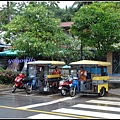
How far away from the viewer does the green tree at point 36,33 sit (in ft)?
58.5

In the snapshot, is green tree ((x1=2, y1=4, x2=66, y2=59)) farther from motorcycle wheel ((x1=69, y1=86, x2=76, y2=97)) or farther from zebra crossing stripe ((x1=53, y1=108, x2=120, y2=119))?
zebra crossing stripe ((x1=53, y1=108, x2=120, y2=119))

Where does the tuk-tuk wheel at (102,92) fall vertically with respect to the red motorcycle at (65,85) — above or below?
below

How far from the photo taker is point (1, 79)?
1916 centimetres

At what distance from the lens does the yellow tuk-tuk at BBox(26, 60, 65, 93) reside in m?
15.2

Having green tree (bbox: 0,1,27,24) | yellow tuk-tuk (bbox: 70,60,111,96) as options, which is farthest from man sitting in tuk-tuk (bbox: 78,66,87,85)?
green tree (bbox: 0,1,27,24)

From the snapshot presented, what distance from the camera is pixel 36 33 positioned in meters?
18.5

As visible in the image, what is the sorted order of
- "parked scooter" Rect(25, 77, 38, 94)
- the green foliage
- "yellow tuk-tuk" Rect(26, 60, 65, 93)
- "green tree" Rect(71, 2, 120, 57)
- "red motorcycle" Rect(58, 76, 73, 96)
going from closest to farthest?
1. "red motorcycle" Rect(58, 76, 73, 96)
2. "yellow tuk-tuk" Rect(26, 60, 65, 93)
3. "parked scooter" Rect(25, 77, 38, 94)
4. "green tree" Rect(71, 2, 120, 57)
5. the green foliage

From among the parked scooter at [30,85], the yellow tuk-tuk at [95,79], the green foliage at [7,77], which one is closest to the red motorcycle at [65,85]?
the yellow tuk-tuk at [95,79]

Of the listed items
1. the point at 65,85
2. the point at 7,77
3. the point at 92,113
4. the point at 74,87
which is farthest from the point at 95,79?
the point at 7,77

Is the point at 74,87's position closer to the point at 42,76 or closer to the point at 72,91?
the point at 72,91

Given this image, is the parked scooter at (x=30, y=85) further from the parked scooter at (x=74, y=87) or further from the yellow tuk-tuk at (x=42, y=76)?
the parked scooter at (x=74, y=87)

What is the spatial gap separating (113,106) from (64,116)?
127 inches

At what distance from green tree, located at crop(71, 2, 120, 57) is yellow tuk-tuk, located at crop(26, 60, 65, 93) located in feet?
10.3

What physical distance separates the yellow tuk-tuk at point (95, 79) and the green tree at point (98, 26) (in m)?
2.55
